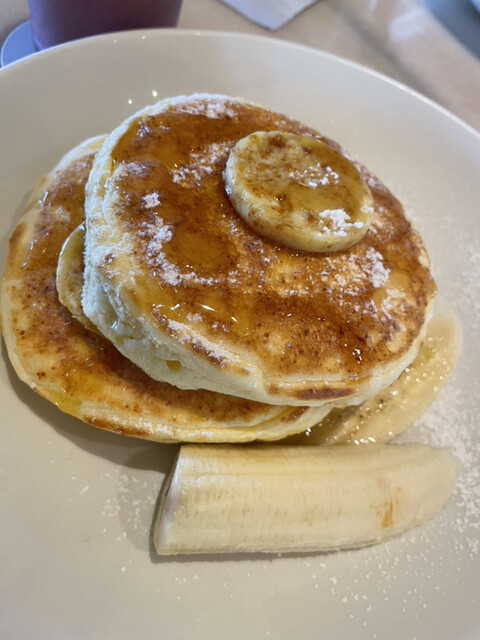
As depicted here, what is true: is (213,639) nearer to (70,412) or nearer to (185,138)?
(70,412)

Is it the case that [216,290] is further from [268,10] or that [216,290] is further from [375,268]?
[268,10]

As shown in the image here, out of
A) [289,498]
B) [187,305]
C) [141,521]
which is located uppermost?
[187,305]

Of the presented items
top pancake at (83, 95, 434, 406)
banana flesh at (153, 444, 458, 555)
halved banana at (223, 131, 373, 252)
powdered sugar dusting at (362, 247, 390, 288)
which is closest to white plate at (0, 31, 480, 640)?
banana flesh at (153, 444, 458, 555)

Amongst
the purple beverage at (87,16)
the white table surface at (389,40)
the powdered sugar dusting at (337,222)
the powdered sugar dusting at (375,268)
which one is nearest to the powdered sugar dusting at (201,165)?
the powdered sugar dusting at (337,222)

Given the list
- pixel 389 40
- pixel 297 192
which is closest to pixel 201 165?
pixel 297 192

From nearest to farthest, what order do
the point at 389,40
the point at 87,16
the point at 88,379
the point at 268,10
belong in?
the point at 88,379 < the point at 87,16 < the point at 268,10 < the point at 389,40

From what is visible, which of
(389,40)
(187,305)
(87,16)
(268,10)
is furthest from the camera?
(389,40)

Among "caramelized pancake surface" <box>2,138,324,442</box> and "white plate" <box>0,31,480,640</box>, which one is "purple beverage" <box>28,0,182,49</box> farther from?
"caramelized pancake surface" <box>2,138,324,442</box>

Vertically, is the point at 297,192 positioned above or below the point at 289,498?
above
